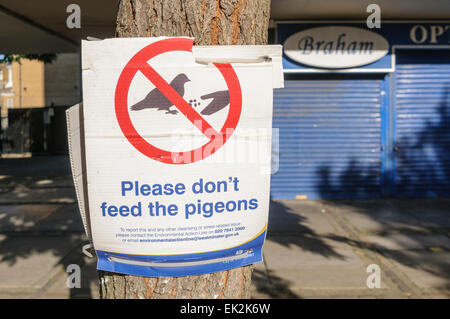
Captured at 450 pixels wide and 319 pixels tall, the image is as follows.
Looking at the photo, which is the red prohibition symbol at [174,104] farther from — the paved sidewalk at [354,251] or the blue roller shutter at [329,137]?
the blue roller shutter at [329,137]

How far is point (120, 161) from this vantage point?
1.59 meters

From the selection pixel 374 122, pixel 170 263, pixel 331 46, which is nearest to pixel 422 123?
pixel 374 122

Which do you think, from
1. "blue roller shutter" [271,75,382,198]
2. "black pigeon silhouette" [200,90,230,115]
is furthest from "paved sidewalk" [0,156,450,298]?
"black pigeon silhouette" [200,90,230,115]

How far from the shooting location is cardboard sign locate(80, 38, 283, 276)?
158 centimetres

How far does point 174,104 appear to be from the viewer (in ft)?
5.17

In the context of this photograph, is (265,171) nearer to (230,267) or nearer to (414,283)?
(230,267)

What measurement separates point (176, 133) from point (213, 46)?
1.24 ft

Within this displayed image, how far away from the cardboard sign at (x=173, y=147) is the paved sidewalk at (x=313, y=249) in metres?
2.82

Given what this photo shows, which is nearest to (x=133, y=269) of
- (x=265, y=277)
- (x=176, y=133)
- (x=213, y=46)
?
(x=176, y=133)

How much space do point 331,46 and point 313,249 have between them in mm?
4768

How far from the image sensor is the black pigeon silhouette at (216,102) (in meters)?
1.59

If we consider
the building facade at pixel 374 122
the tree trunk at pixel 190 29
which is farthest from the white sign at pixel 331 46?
the tree trunk at pixel 190 29

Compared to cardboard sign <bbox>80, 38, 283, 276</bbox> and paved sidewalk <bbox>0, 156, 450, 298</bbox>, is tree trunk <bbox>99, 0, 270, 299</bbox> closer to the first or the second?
cardboard sign <bbox>80, 38, 283, 276</bbox>

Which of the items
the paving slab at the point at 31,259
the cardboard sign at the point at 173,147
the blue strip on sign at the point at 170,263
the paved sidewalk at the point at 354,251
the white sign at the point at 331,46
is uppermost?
the white sign at the point at 331,46
